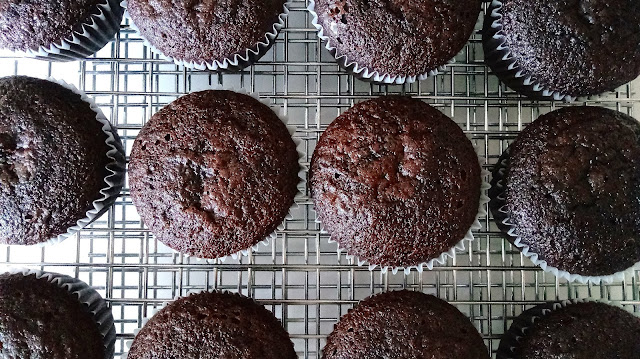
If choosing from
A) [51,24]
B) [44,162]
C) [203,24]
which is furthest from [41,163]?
[203,24]

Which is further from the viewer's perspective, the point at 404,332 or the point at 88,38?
the point at 88,38

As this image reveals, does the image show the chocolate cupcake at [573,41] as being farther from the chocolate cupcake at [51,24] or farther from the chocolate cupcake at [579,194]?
the chocolate cupcake at [51,24]

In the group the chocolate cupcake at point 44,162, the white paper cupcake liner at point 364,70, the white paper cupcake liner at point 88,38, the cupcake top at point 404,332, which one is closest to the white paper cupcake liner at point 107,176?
the chocolate cupcake at point 44,162

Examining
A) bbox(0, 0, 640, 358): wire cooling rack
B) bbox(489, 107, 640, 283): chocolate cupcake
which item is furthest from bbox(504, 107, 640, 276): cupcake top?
bbox(0, 0, 640, 358): wire cooling rack

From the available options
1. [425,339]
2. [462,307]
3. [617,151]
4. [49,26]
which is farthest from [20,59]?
[617,151]

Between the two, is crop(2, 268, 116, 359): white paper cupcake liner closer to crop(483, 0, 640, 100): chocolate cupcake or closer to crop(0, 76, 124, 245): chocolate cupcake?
crop(0, 76, 124, 245): chocolate cupcake

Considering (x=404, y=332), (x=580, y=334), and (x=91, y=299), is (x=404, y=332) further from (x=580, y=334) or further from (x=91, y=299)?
(x=91, y=299)
